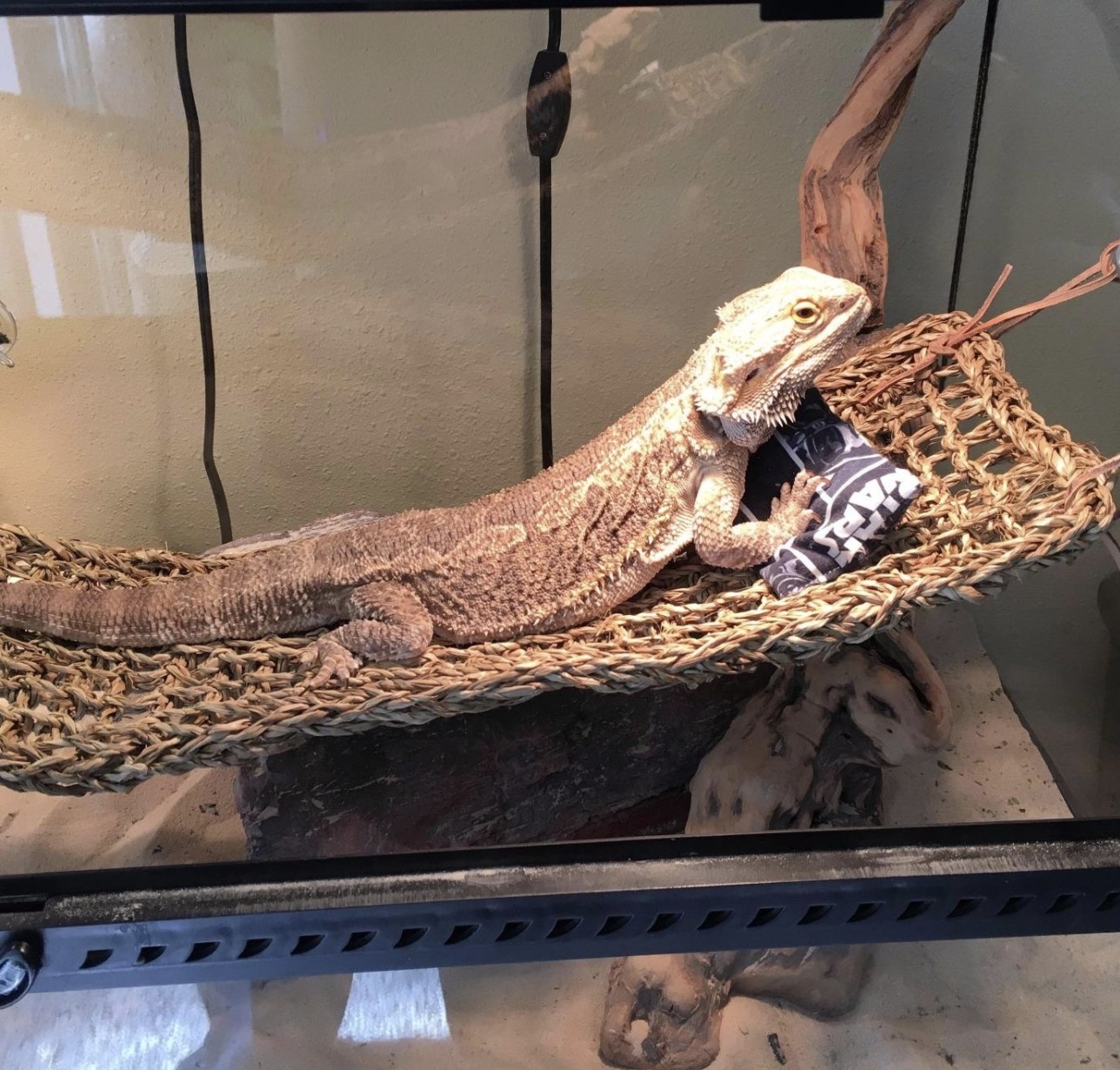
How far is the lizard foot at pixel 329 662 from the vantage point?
5.00 ft

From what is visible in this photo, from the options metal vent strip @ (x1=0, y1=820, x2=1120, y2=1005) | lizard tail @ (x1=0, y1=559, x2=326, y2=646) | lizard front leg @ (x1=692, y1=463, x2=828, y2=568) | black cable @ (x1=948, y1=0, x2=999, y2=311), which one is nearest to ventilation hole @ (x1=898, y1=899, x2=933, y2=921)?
metal vent strip @ (x1=0, y1=820, x2=1120, y2=1005)

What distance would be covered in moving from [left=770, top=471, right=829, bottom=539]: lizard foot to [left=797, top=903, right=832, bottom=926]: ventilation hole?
0.66m

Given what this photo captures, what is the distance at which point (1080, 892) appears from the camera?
3.97 feet

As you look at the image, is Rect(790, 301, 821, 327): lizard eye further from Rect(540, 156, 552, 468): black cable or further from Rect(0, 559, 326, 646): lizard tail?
Rect(0, 559, 326, 646): lizard tail

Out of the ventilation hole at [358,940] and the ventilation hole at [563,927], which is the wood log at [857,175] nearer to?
the ventilation hole at [563,927]

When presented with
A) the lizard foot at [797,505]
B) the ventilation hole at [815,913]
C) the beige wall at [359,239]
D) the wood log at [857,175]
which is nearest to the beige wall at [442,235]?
the beige wall at [359,239]

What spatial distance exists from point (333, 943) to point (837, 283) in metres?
1.32

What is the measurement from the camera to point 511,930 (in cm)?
120

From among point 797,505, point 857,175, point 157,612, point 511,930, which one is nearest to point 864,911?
point 511,930

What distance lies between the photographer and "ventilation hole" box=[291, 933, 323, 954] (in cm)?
118

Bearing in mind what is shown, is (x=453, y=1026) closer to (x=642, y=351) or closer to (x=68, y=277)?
(x=642, y=351)

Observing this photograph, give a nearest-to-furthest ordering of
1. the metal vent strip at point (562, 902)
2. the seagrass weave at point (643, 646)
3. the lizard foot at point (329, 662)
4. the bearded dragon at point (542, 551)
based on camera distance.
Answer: the metal vent strip at point (562, 902) < the seagrass weave at point (643, 646) < the lizard foot at point (329, 662) < the bearded dragon at point (542, 551)

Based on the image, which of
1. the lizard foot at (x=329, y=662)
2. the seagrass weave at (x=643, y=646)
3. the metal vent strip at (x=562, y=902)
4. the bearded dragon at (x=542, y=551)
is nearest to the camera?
the metal vent strip at (x=562, y=902)

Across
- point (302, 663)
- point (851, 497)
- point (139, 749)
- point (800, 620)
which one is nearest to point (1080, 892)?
point (800, 620)
